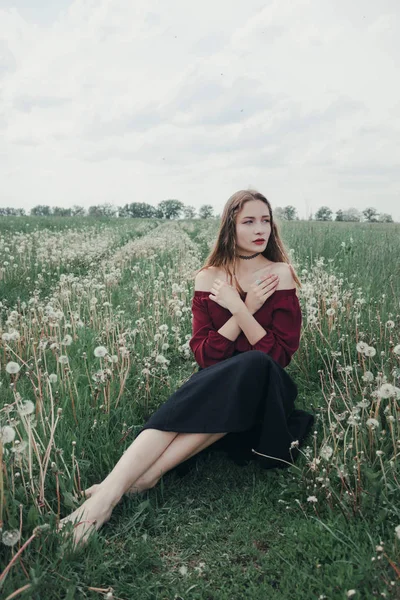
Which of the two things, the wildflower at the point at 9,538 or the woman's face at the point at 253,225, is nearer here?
the wildflower at the point at 9,538

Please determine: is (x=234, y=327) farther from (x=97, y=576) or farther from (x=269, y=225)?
(x=97, y=576)

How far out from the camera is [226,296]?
10.1 feet

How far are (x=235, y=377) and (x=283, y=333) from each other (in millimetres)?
574

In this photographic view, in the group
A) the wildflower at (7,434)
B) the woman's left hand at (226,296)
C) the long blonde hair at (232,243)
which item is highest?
A: the long blonde hair at (232,243)

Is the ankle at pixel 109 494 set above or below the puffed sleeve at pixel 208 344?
below

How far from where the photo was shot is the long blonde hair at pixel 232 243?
3.15 metres

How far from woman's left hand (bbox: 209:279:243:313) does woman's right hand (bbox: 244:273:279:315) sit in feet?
0.27

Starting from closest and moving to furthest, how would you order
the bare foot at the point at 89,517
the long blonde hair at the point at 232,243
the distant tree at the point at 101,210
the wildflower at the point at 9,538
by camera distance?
the wildflower at the point at 9,538
the bare foot at the point at 89,517
the long blonde hair at the point at 232,243
the distant tree at the point at 101,210

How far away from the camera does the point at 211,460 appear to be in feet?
10.1

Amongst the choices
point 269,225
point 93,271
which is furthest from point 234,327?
point 93,271

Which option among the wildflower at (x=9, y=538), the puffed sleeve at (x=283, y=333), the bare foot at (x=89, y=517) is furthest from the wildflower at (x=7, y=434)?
the puffed sleeve at (x=283, y=333)

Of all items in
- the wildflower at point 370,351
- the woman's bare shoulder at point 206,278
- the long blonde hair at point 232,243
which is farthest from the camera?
the woman's bare shoulder at point 206,278

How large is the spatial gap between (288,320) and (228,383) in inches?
25.9

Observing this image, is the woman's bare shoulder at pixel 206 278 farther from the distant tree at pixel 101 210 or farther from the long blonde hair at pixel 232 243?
the distant tree at pixel 101 210
